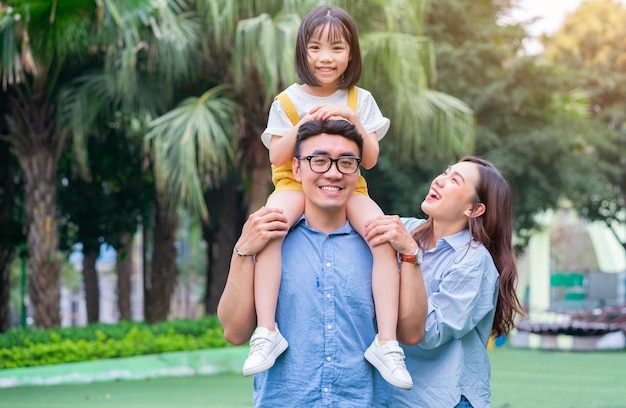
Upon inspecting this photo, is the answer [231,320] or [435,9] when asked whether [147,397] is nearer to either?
[231,320]

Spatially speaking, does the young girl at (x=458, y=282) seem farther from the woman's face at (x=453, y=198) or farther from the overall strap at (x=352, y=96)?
the overall strap at (x=352, y=96)

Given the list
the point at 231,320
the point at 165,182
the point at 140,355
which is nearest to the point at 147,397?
the point at 140,355

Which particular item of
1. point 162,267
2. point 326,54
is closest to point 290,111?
point 326,54

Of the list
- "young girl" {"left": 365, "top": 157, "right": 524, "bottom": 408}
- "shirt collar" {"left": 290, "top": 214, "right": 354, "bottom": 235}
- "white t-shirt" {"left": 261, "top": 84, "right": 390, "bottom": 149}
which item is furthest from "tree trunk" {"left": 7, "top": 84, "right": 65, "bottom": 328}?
"shirt collar" {"left": 290, "top": 214, "right": 354, "bottom": 235}

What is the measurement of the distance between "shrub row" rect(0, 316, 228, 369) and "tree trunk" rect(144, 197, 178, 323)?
294 cm

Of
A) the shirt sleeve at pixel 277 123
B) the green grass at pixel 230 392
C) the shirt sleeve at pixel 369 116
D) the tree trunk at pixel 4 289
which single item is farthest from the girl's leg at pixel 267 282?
the tree trunk at pixel 4 289

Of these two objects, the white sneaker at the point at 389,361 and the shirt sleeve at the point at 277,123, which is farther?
the shirt sleeve at the point at 277,123

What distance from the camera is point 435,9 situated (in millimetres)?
20703

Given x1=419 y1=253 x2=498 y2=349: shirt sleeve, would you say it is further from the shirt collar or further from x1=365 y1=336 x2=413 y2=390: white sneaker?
the shirt collar

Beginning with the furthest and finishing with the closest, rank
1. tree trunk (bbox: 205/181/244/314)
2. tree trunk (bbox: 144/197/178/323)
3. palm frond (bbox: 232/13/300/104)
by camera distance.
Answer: tree trunk (bbox: 205/181/244/314)
tree trunk (bbox: 144/197/178/323)
palm frond (bbox: 232/13/300/104)

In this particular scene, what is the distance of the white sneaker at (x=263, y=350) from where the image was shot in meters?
2.74

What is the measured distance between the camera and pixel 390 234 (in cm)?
282

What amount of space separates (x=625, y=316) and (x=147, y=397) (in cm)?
1169

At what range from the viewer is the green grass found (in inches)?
373
